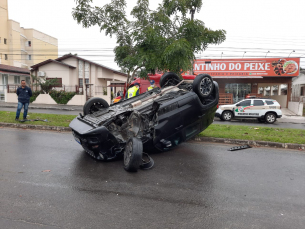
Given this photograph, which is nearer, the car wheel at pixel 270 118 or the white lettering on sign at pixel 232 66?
the car wheel at pixel 270 118

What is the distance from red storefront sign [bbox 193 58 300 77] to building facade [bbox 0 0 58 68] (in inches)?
1326

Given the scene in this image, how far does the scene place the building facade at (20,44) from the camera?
1569 inches

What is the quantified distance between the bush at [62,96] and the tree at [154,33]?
13.9 metres

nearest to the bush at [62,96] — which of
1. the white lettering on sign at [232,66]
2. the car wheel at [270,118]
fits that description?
the white lettering on sign at [232,66]

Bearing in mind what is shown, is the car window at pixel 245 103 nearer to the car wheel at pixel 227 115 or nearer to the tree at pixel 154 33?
the car wheel at pixel 227 115

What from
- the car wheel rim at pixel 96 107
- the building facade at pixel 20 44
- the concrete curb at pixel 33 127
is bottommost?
the concrete curb at pixel 33 127

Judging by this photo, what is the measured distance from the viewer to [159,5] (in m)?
10.6

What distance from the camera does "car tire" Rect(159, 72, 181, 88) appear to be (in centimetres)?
761

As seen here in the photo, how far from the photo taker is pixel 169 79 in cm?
767

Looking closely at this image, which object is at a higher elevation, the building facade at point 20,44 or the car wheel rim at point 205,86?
the building facade at point 20,44

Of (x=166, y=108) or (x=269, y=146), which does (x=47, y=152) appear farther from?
(x=269, y=146)

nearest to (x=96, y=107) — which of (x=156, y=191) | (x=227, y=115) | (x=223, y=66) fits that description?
(x=156, y=191)

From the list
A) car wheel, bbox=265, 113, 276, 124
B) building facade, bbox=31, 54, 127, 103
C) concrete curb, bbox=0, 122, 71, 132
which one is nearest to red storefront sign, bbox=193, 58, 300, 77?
car wheel, bbox=265, 113, 276, 124

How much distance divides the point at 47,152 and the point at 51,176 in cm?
168
